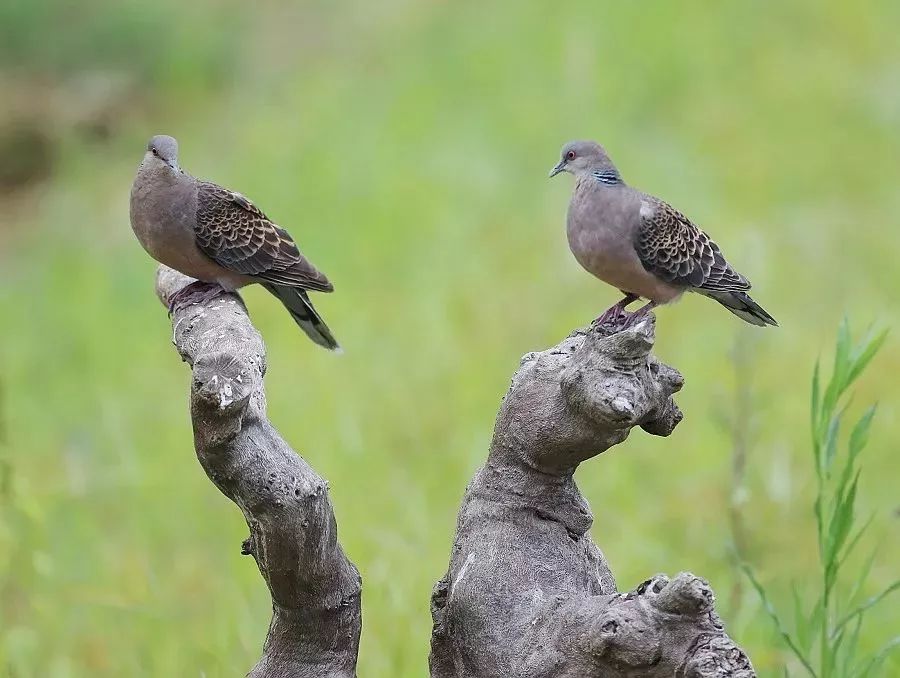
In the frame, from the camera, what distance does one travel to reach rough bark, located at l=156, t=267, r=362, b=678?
181 centimetres

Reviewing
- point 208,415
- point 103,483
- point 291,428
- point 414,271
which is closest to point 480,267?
point 414,271

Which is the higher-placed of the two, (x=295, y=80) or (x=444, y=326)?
→ (x=295, y=80)

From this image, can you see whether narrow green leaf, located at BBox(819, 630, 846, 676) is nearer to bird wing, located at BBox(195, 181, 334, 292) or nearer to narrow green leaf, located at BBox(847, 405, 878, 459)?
narrow green leaf, located at BBox(847, 405, 878, 459)

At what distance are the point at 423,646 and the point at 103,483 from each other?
2148 mm

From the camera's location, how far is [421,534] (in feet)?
14.8

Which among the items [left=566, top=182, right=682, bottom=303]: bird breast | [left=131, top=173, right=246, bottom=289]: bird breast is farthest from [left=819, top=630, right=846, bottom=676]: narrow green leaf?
[left=131, top=173, right=246, bottom=289]: bird breast

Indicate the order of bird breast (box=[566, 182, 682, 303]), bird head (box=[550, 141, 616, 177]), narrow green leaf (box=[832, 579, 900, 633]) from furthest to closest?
bird head (box=[550, 141, 616, 177]), bird breast (box=[566, 182, 682, 303]), narrow green leaf (box=[832, 579, 900, 633])

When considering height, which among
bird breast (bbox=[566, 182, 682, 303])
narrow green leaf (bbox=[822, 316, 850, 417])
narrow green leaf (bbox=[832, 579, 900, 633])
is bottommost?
narrow green leaf (bbox=[832, 579, 900, 633])

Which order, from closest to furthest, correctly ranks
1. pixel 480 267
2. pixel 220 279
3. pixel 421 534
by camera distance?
pixel 220 279 → pixel 421 534 → pixel 480 267

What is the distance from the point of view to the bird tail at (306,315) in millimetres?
3568

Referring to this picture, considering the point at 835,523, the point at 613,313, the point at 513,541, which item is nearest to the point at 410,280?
the point at 613,313

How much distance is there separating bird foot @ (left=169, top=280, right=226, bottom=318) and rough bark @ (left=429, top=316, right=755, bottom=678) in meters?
0.79

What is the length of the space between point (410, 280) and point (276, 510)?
4.88 meters

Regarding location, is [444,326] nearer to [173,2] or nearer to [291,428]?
[291,428]
